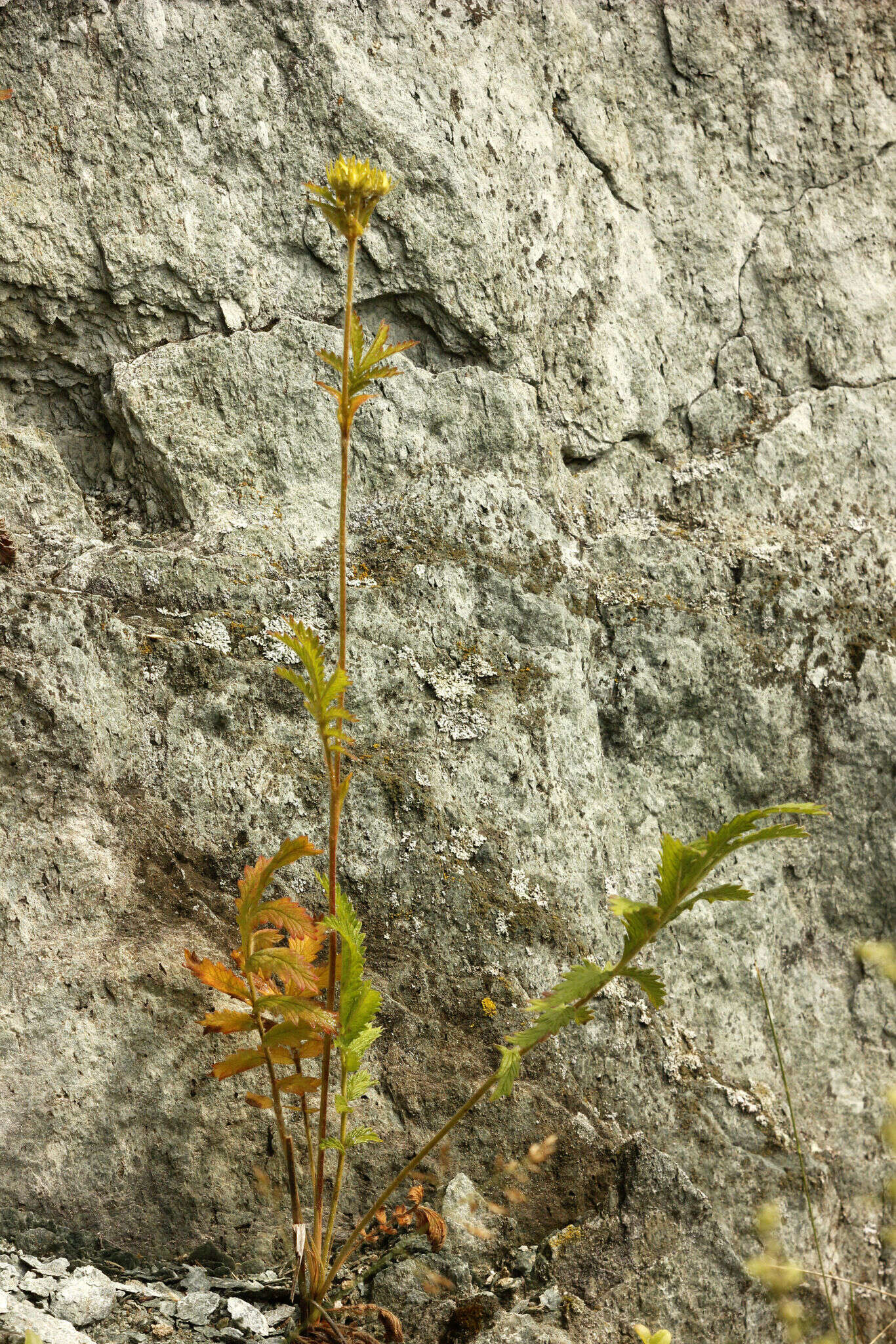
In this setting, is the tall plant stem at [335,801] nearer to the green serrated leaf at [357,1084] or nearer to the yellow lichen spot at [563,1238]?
the green serrated leaf at [357,1084]

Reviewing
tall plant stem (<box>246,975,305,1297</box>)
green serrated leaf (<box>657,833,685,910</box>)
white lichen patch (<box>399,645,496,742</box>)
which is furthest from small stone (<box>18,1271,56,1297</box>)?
white lichen patch (<box>399,645,496,742</box>)

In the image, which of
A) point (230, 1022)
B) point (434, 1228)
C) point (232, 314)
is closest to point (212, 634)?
point (232, 314)

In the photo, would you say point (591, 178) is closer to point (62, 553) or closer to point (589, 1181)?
point (62, 553)

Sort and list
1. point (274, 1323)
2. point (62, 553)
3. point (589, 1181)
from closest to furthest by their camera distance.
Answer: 1. point (274, 1323)
2. point (589, 1181)
3. point (62, 553)

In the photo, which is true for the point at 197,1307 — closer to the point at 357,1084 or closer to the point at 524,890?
the point at 357,1084

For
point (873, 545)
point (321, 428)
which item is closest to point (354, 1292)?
point (321, 428)

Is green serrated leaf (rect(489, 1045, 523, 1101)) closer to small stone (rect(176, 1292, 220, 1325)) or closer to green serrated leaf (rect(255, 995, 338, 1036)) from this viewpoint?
green serrated leaf (rect(255, 995, 338, 1036))
